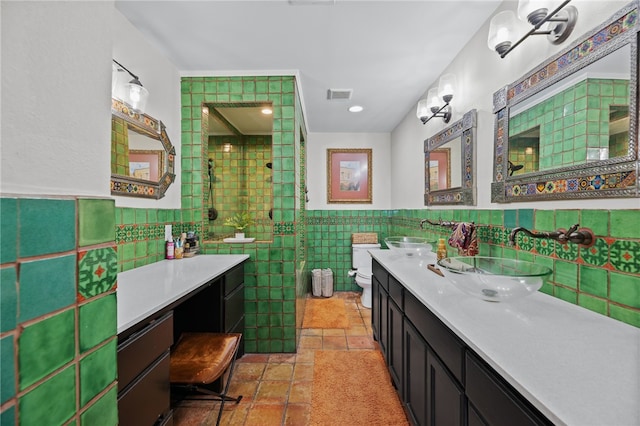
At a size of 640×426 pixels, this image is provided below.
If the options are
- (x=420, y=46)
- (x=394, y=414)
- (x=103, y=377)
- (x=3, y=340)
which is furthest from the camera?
(x=420, y=46)

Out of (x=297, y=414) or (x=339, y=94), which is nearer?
(x=297, y=414)

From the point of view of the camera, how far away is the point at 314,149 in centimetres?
397

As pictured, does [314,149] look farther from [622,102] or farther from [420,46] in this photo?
[622,102]

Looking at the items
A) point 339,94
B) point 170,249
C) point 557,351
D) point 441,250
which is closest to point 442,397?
point 557,351

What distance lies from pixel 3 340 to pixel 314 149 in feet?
12.4

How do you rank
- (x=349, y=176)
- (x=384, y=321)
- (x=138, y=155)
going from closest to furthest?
(x=138, y=155) < (x=384, y=321) < (x=349, y=176)

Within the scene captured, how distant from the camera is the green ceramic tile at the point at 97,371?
535mm

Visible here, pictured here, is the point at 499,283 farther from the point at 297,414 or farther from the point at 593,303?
the point at 297,414

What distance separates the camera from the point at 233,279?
202cm

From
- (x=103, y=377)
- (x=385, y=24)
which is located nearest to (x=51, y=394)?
(x=103, y=377)

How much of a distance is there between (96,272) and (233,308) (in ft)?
5.22

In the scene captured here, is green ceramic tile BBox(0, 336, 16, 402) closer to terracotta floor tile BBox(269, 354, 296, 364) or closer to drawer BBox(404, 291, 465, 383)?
drawer BBox(404, 291, 465, 383)

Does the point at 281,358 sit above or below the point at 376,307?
below

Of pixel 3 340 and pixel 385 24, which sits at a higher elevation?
pixel 385 24
